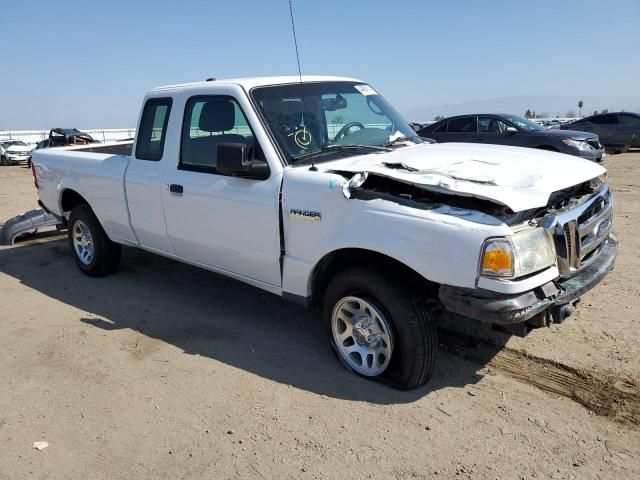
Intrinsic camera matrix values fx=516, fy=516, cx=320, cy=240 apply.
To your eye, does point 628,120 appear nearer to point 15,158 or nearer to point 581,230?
point 581,230

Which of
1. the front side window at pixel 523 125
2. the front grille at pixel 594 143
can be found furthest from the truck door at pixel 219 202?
the front grille at pixel 594 143

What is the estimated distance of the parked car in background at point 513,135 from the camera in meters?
13.0

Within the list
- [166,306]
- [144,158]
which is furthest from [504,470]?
[144,158]

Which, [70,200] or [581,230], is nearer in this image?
[581,230]

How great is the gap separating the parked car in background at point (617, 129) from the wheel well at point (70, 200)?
18101 mm

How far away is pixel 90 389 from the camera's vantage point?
3.72m

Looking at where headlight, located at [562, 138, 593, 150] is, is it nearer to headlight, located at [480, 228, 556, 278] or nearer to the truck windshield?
the truck windshield

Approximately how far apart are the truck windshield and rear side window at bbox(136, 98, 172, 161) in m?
1.14

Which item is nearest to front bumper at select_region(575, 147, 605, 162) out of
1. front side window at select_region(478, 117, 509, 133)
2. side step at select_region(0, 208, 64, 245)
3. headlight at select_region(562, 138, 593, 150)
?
headlight at select_region(562, 138, 593, 150)

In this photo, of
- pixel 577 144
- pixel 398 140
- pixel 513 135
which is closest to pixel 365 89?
pixel 398 140

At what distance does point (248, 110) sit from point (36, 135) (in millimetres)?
40493

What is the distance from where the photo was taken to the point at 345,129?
432cm

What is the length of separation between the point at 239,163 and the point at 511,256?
1934 millimetres

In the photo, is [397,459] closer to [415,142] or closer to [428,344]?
[428,344]
